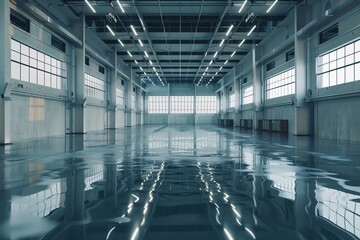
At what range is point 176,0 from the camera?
22.3 m

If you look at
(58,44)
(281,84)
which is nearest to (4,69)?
(58,44)

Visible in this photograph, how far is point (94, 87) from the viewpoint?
3338 cm

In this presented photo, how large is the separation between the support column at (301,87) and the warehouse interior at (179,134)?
9cm

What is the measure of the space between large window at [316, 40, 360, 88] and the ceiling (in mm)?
5562

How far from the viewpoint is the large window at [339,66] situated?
17.4 meters

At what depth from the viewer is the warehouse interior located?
420cm

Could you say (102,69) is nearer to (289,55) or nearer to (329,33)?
(289,55)

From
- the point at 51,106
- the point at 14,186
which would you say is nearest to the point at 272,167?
the point at 14,186

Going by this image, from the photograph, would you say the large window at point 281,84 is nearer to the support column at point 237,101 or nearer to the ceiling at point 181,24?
the ceiling at point 181,24

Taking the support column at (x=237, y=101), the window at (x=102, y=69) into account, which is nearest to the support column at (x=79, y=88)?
the window at (x=102, y=69)

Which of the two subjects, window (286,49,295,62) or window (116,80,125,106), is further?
window (116,80,125,106)

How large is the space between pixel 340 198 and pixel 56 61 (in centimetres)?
2421

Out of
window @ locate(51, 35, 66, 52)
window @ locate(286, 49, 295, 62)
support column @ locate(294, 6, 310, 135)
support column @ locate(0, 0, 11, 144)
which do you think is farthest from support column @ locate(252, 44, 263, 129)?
support column @ locate(0, 0, 11, 144)

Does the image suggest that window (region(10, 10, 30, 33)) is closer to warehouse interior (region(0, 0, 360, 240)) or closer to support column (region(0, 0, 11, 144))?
warehouse interior (region(0, 0, 360, 240))
